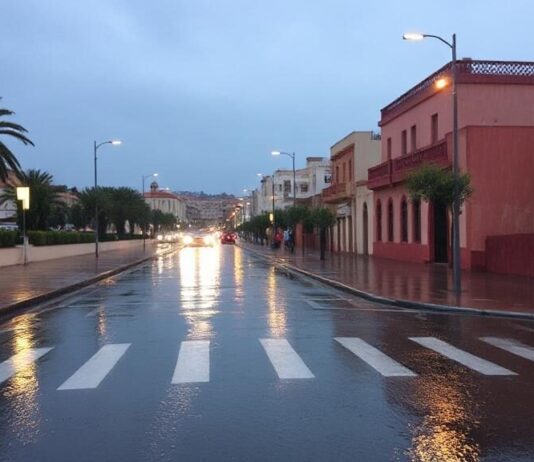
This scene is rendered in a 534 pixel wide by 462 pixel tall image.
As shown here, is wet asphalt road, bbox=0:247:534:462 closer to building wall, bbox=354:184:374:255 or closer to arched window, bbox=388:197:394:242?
arched window, bbox=388:197:394:242

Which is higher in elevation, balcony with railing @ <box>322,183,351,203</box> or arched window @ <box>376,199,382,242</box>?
balcony with railing @ <box>322,183,351,203</box>

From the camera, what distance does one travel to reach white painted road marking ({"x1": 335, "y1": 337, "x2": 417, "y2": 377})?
345 inches

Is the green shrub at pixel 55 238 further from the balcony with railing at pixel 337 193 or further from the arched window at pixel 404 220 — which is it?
the arched window at pixel 404 220

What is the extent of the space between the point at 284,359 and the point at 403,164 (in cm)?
2738

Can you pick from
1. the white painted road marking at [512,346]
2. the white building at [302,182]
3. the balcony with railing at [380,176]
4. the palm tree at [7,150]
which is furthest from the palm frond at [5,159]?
the white building at [302,182]

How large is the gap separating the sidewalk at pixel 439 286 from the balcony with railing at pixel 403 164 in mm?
4238

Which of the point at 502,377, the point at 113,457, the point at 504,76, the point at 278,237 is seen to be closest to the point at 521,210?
the point at 504,76

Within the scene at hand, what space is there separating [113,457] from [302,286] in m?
17.9

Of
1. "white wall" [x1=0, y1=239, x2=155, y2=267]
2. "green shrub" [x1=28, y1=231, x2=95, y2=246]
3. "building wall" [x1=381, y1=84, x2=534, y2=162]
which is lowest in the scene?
"white wall" [x1=0, y1=239, x2=155, y2=267]

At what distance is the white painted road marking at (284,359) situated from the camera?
8562 mm

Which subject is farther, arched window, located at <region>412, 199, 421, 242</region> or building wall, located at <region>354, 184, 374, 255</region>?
building wall, located at <region>354, 184, 374, 255</region>

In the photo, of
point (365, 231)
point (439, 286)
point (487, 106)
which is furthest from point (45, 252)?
point (439, 286)

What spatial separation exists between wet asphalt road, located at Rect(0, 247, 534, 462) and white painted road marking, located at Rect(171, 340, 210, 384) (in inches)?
1.1

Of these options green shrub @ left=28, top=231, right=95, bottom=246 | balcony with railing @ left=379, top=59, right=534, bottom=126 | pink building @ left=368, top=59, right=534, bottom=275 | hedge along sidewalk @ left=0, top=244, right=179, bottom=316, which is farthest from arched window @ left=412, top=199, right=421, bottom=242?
green shrub @ left=28, top=231, right=95, bottom=246
